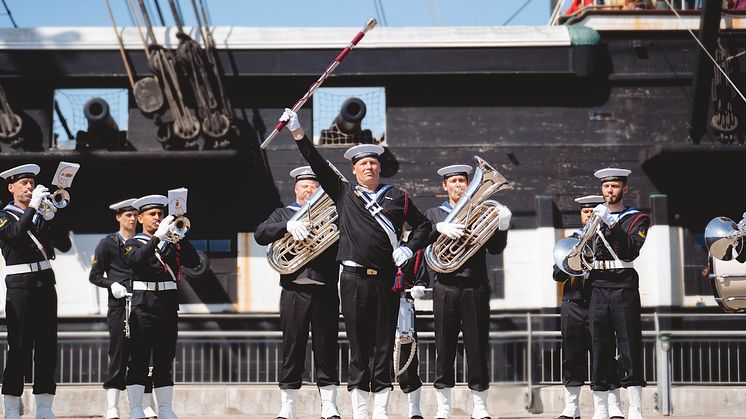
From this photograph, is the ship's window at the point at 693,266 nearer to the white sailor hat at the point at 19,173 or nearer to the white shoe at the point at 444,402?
the white shoe at the point at 444,402

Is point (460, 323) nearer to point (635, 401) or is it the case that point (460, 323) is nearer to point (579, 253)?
point (579, 253)

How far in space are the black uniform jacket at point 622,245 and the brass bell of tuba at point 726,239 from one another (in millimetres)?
1091

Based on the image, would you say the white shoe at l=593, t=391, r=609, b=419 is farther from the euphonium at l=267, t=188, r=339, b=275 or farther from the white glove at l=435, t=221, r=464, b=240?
the euphonium at l=267, t=188, r=339, b=275

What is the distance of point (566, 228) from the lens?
18.3 m

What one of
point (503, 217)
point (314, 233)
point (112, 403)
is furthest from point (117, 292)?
point (503, 217)

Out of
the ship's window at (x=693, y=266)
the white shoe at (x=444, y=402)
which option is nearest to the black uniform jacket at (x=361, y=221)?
the white shoe at (x=444, y=402)

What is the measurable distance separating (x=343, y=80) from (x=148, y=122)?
314cm

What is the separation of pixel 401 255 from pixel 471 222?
1.61 m

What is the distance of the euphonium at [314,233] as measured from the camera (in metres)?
11.3

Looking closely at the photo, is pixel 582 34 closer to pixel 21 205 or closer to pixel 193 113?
pixel 193 113

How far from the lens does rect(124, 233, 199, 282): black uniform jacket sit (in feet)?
37.8

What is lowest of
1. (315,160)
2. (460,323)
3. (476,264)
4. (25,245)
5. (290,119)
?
(460,323)

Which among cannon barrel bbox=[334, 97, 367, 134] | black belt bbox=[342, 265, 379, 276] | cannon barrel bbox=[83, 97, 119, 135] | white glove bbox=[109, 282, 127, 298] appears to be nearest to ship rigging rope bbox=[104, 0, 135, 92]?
cannon barrel bbox=[83, 97, 119, 135]

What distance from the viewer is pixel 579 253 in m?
11.7
